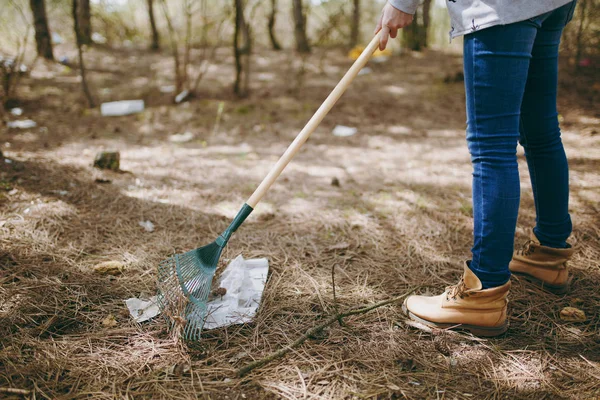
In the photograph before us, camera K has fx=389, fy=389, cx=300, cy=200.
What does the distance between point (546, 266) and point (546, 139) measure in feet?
1.89

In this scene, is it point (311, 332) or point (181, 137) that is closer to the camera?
point (311, 332)

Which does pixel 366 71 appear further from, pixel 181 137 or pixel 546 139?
pixel 546 139

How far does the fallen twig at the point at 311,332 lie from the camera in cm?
133

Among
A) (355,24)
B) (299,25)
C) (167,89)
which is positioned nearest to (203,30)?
(167,89)

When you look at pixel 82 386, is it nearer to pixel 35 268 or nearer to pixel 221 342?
pixel 221 342

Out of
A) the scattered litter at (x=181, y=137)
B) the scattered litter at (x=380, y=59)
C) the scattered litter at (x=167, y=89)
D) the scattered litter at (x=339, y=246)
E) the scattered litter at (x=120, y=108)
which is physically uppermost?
the scattered litter at (x=380, y=59)

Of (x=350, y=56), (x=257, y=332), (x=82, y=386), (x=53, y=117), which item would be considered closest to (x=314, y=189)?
(x=257, y=332)

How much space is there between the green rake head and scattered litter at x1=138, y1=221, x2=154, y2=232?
2.24 ft

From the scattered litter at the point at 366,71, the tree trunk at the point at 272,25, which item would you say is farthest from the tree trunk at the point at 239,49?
the tree trunk at the point at 272,25

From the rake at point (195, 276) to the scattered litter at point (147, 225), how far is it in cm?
66

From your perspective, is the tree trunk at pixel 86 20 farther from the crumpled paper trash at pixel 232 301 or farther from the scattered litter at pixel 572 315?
the scattered litter at pixel 572 315

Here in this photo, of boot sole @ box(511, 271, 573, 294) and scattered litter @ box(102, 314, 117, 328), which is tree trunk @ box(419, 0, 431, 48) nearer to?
boot sole @ box(511, 271, 573, 294)

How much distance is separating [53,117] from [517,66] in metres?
5.02

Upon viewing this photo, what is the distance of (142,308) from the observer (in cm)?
162
